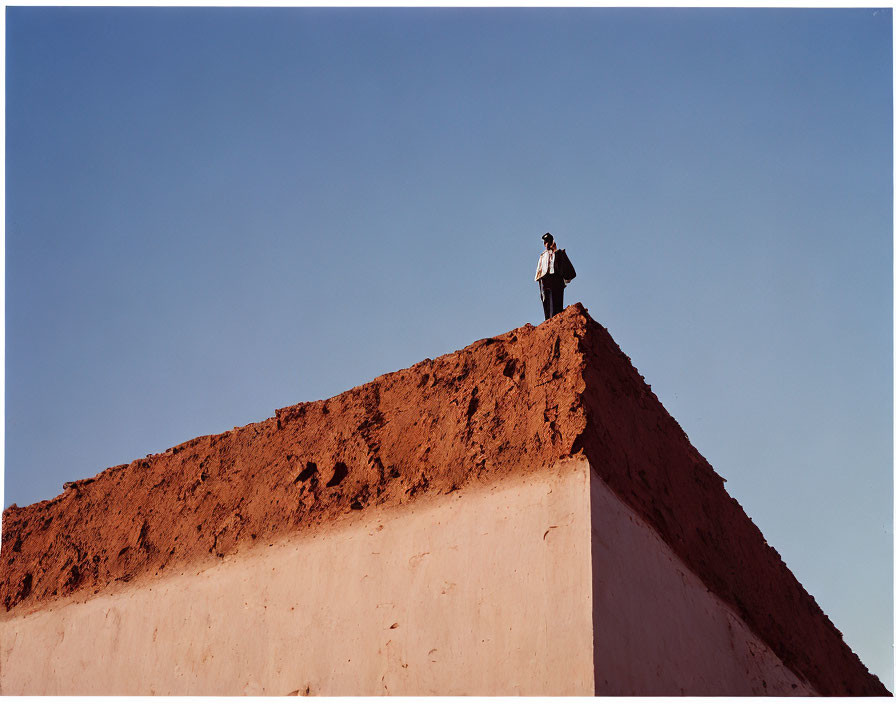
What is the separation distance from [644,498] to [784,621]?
259 cm

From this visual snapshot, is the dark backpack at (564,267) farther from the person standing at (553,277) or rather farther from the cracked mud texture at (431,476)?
the cracked mud texture at (431,476)

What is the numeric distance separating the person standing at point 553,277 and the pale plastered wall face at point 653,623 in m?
2.59

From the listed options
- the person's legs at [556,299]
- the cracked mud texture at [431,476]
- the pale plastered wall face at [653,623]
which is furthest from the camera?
the person's legs at [556,299]

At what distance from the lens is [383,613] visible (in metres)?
7.08

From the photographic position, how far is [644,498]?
293 inches

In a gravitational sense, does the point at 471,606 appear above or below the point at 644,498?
below

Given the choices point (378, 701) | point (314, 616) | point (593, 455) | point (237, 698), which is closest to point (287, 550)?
point (314, 616)

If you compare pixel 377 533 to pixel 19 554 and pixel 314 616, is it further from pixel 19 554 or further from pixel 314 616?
pixel 19 554

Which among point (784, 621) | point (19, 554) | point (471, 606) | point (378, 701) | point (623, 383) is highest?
point (623, 383)

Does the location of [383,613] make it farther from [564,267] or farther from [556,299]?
[564,267]

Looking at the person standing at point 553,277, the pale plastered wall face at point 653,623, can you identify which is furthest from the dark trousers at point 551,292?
the pale plastered wall face at point 653,623

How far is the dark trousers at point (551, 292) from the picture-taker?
9258 millimetres

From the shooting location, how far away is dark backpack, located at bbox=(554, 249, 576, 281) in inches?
367

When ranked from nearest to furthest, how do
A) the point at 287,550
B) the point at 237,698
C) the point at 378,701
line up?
the point at 378,701
the point at 237,698
the point at 287,550
